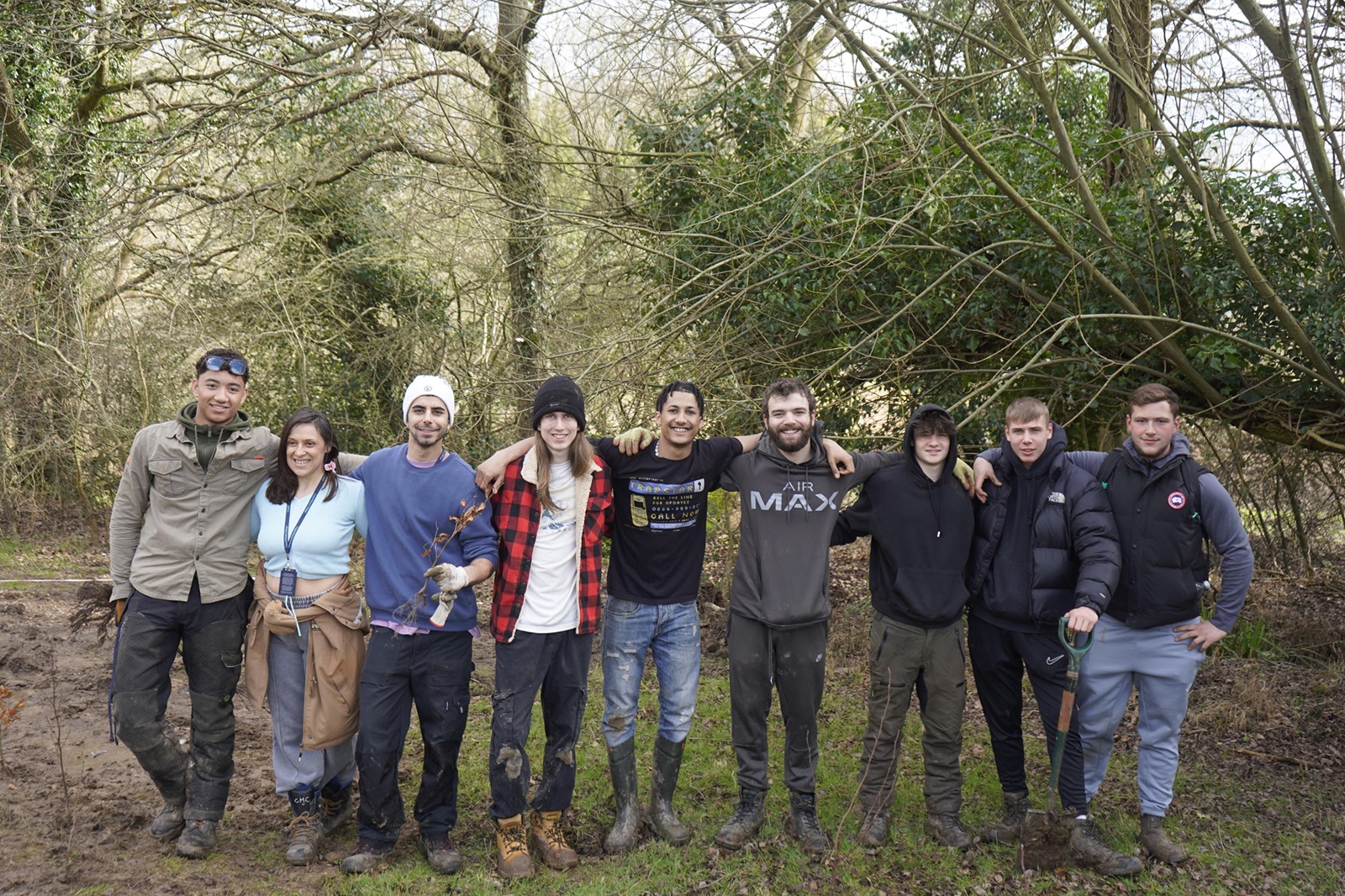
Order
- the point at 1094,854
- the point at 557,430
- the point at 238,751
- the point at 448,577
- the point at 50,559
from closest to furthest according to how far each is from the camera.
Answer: the point at 448,577, the point at 557,430, the point at 1094,854, the point at 238,751, the point at 50,559

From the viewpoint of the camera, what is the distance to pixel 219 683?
383 centimetres

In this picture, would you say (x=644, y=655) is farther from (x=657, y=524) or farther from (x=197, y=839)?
(x=197, y=839)

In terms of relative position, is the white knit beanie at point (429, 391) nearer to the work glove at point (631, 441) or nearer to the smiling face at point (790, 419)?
the work glove at point (631, 441)

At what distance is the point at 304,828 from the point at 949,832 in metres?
2.66

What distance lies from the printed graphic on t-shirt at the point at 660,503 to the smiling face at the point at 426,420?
2.66 ft

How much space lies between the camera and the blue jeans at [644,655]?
3975mm

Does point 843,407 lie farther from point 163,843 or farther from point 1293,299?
point 163,843

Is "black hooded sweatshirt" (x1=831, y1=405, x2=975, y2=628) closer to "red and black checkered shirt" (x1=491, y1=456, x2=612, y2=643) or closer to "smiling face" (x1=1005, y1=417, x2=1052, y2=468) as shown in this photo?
"smiling face" (x1=1005, y1=417, x2=1052, y2=468)

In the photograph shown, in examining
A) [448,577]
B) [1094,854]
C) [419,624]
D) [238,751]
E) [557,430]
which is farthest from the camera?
[238,751]

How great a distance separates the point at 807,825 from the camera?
406 centimetres

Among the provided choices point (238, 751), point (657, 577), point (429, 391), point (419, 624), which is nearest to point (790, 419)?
point (657, 577)

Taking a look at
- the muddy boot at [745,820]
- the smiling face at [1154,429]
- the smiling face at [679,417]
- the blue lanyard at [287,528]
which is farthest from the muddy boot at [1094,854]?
the blue lanyard at [287,528]

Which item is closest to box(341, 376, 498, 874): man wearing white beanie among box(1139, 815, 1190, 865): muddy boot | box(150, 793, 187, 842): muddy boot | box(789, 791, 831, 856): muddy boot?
box(150, 793, 187, 842): muddy boot

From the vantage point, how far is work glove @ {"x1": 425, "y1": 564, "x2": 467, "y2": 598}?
11.7ft
